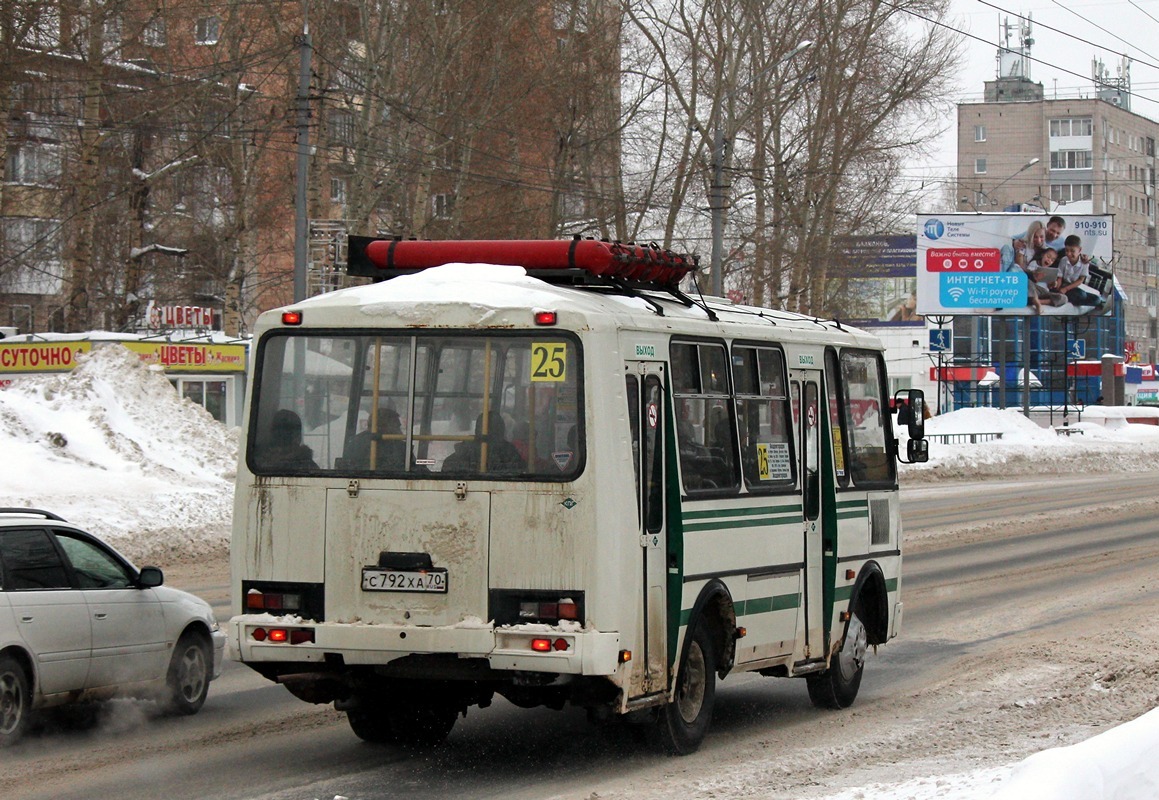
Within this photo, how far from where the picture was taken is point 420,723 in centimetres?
924

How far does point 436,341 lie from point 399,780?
2159 mm

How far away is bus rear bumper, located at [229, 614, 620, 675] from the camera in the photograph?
780 centimetres

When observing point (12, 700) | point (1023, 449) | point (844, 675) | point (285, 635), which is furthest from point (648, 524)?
point (1023, 449)

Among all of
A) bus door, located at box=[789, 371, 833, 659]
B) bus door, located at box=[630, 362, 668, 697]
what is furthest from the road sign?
bus door, located at box=[630, 362, 668, 697]

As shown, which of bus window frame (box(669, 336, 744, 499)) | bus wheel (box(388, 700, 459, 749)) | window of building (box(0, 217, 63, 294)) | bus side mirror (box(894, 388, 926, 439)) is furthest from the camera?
window of building (box(0, 217, 63, 294))

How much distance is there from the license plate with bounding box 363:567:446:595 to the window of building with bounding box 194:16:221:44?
125ft

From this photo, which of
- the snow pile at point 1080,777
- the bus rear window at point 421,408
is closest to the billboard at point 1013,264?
the bus rear window at point 421,408

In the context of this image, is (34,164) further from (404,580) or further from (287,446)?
(404,580)

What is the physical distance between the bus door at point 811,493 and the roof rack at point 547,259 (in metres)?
1.17

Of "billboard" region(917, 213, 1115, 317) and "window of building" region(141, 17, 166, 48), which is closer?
"window of building" region(141, 17, 166, 48)

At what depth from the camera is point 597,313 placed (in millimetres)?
8125

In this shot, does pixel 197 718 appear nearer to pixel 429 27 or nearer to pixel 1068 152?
pixel 429 27

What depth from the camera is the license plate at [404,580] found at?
8.01m

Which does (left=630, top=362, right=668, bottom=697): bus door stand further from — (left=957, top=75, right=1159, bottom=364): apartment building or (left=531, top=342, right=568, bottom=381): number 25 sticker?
(left=957, top=75, right=1159, bottom=364): apartment building
